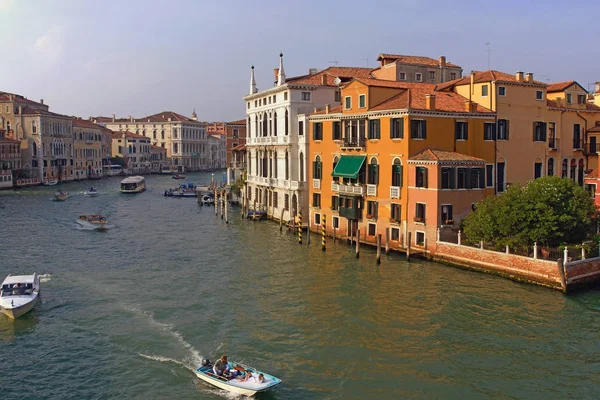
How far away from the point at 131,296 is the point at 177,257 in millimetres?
5607

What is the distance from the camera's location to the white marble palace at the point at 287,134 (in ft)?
97.8

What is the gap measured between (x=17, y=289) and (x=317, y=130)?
14.7 metres

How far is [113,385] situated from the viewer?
11453 millimetres

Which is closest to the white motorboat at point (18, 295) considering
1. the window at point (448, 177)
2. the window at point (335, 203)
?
the window at point (335, 203)

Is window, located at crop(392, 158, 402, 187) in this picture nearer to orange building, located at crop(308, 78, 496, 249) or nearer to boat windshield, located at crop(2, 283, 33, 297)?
orange building, located at crop(308, 78, 496, 249)

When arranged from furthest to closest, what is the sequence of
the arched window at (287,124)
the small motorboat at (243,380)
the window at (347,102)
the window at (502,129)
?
the arched window at (287,124), the window at (347,102), the window at (502,129), the small motorboat at (243,380)

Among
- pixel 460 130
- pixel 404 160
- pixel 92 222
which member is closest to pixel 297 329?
pixel 404 160

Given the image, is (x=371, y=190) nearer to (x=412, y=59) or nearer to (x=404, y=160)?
(x=404, y=160)

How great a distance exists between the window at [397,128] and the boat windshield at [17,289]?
12.7 metres

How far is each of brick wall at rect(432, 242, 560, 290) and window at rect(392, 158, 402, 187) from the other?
2908mm

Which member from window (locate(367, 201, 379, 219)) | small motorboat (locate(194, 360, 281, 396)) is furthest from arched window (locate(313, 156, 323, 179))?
small motorboat (locate(194, 360, 281, 396))

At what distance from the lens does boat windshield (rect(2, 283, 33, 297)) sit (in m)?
15.8

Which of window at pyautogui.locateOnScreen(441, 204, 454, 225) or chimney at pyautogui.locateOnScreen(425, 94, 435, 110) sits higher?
chimney at pyautogui.locateOnScreen(425, 94, 435, 110)

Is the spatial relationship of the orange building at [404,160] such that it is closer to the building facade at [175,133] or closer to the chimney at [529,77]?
the chimney at [529,77]
